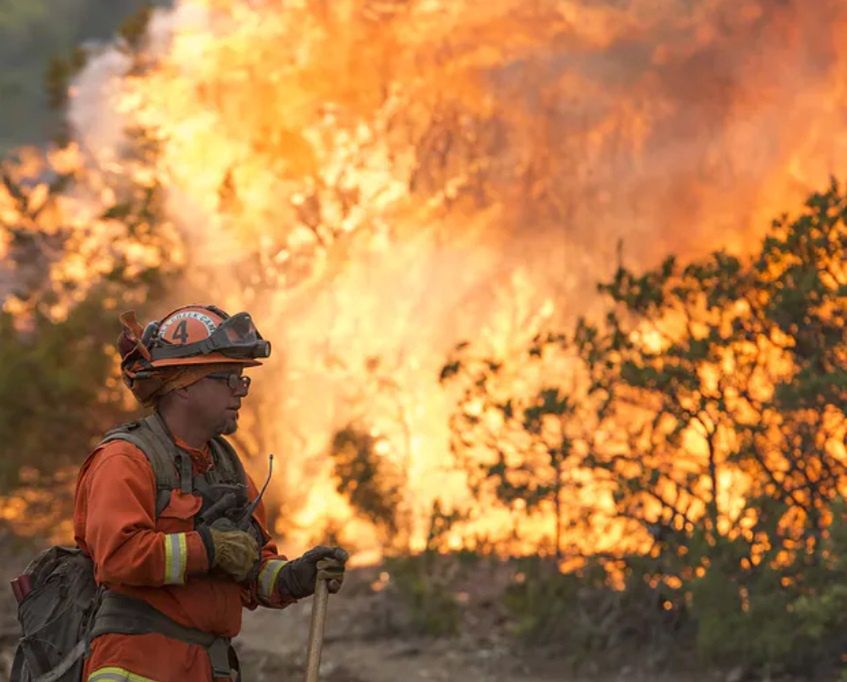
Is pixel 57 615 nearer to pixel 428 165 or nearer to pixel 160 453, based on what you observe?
pixel 160 453

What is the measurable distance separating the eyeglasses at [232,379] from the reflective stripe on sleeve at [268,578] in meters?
0.46

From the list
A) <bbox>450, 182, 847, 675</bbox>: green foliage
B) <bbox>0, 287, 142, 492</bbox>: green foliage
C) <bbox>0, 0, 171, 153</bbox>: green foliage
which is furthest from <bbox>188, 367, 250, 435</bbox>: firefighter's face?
<bbox>0, 0, 171, 153</bbox>: green foliage

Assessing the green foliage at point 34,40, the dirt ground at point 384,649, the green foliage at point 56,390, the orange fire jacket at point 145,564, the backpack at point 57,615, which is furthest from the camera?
the green foliage at point 34,40

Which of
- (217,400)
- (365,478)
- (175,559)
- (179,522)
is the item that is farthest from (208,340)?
(365,478)

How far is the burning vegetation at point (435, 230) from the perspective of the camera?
9.71 m

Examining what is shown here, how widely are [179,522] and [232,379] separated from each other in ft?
1.30

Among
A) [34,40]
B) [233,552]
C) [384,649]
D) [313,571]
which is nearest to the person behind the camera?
[233,552]

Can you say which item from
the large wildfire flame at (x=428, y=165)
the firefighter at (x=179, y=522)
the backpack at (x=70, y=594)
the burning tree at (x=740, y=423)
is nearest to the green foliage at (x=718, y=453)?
the burning tree at (x=740, y=423)

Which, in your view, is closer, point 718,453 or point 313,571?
point 313,571

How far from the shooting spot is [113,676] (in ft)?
11.9

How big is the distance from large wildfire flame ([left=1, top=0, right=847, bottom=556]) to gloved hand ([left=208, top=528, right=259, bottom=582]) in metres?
7.57

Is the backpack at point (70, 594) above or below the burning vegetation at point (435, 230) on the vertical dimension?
below

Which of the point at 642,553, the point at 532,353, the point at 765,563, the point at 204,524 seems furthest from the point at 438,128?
the point at 204,524

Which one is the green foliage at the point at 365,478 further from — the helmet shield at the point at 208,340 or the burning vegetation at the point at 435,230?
the helmet shield at the point at 208,340
